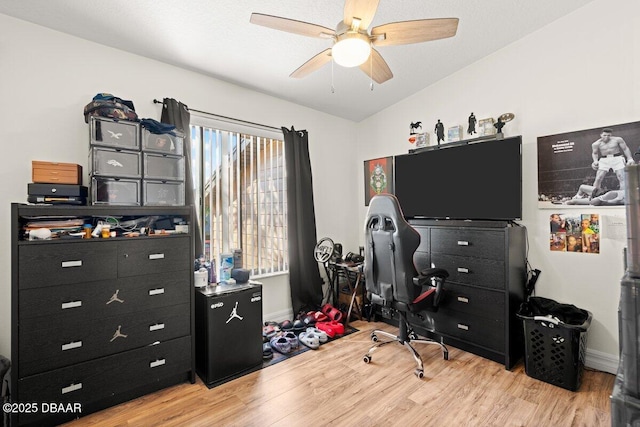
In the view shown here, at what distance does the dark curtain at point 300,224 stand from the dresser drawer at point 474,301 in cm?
147

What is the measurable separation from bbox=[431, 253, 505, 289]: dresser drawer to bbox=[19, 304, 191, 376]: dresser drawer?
221 cm

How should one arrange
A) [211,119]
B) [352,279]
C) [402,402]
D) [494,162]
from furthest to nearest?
1. [352,279]
2. [211,119]
3. [494,162]
4. [402,402]

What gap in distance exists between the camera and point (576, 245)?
2.41 m

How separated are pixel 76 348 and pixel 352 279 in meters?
2.54

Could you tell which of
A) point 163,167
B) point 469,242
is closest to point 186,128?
point 163,167

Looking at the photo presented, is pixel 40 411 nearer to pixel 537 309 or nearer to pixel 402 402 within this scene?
pixel 402 402

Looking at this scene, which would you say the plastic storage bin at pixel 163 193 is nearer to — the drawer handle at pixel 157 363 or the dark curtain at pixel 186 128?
the dark curtain at pixel 186 128

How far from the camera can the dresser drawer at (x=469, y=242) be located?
2393mm

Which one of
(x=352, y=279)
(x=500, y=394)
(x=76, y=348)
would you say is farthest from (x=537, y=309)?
(x=76, y=348)

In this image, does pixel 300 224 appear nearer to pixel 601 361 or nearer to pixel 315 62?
pixel 315 62

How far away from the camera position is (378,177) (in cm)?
391

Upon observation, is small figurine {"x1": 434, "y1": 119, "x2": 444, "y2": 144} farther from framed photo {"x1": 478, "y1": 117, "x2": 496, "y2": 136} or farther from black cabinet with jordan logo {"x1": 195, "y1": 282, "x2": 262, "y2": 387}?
black cabinet with jordan logo {"x1": 195, "y1": 282, "x2": 262, "y2": 387}

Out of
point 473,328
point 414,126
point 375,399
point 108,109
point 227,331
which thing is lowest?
point 375,399

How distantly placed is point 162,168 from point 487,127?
2.88 meters
